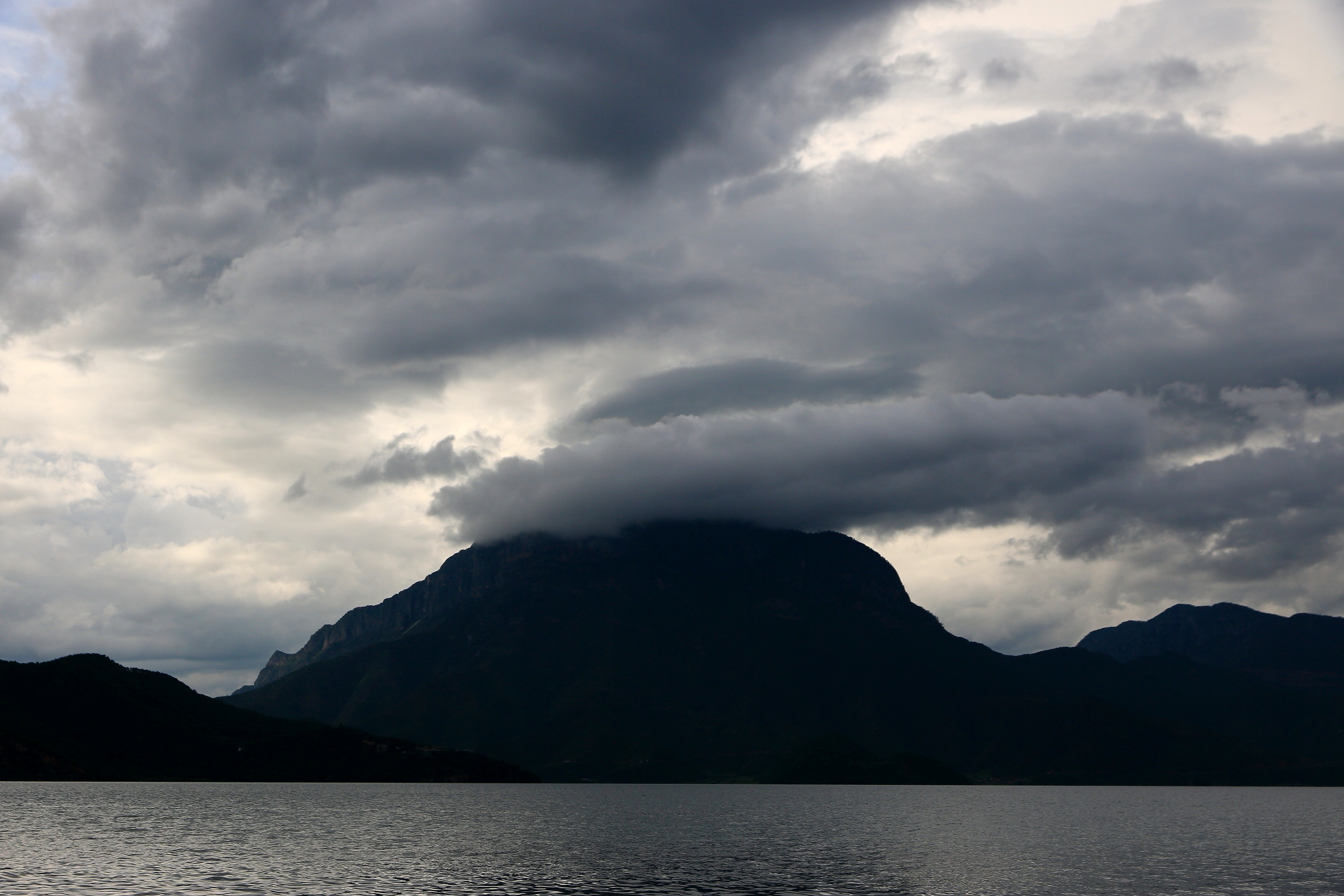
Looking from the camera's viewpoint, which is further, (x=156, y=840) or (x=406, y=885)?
(x=156, y=840)

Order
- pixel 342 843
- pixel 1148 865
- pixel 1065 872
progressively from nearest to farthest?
pixel 1065 872, pixel 1148 865, pixel 342 843

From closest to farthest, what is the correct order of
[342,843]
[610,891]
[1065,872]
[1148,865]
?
[610,891], [1065,872], [1148,865], [342,843]

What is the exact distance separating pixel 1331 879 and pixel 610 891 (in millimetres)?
100819

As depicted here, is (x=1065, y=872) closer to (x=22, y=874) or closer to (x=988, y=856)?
(x=988, y=856)

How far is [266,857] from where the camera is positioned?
16575cm

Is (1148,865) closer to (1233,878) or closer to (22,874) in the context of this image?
(1233,878)

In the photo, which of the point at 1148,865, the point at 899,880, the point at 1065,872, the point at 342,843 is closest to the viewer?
the point at 899,880

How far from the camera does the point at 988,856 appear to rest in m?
185

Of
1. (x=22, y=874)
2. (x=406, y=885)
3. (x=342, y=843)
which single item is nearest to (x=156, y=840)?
(x=342, y=843)

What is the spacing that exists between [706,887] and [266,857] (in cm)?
7578

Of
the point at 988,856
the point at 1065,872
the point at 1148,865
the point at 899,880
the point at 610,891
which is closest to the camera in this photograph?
the point at 610,891

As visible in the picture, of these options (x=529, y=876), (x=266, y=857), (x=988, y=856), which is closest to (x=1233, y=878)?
(x=988, y=856)

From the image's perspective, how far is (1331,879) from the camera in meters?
148

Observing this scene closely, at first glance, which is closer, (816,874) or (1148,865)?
(816,874)
